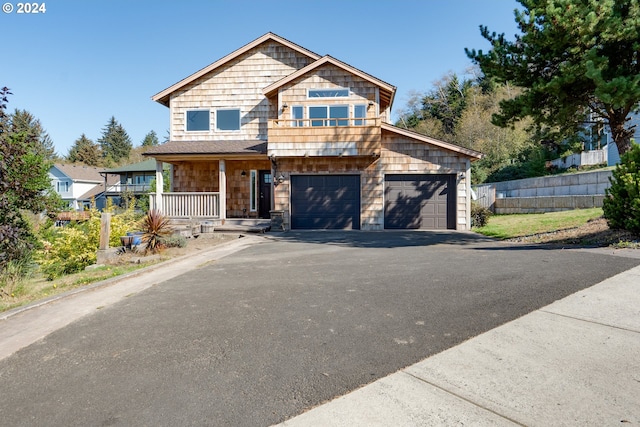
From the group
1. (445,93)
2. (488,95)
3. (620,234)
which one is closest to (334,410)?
(620,234)

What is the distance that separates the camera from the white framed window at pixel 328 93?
15875 millimetres

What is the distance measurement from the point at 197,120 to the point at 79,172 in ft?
141

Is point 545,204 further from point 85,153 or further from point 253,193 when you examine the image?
point 85,153

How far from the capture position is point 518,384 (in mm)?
2594

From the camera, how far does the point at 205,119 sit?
17234 millimetres

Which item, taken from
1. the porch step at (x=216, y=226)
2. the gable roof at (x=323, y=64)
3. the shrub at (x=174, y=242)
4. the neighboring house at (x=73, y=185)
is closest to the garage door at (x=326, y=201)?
the porch step at (x=216, y=226)

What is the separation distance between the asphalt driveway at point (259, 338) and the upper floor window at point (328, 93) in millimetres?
10912

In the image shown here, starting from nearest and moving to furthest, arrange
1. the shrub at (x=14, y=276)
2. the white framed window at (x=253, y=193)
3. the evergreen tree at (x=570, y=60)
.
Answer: the shrub at (x=14, y=276), the evergreen tree at (x=570, y=60), the white framed window at (x=253, y=193)

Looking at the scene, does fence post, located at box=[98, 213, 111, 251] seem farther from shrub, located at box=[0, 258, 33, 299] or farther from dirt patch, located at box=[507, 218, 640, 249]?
dirt patch, located at box=[507, 218, 640, 249]

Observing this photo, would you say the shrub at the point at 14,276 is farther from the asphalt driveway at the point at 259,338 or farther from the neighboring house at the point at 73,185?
the neighboring house at the point at 73,185

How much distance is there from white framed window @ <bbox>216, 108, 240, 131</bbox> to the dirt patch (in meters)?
12.9

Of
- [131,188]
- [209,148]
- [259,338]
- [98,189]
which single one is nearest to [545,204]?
[209,148]

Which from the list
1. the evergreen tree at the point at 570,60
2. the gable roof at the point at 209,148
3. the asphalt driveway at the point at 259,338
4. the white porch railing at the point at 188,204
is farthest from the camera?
the white porch railing at the point at 188,204

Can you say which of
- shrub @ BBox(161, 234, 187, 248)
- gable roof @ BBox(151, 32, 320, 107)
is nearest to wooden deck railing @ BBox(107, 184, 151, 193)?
gable roof @ BBox(151, 32, 320, 107)
